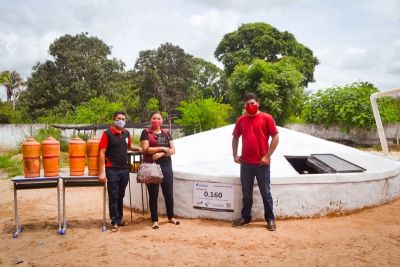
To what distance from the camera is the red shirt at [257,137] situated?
198 inches

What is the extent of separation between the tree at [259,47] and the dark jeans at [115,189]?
84.9 ft

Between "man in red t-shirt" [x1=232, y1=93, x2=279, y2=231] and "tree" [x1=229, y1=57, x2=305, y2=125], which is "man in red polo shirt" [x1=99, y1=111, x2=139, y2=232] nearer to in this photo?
"man in red t-shirt" [x1=232, y1=93, x2=279, y2=231]

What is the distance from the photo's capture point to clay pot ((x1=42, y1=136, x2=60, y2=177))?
497 cm

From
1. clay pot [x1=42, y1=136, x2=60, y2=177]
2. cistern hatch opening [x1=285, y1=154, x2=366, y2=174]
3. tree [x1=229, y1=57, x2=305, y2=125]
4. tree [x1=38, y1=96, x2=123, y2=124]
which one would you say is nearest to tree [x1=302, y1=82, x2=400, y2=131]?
tree [x1=229, y1=57, x2=305, y2=125]

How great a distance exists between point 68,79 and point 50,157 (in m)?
21.4

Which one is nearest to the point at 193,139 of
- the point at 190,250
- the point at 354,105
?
the point at 190,250

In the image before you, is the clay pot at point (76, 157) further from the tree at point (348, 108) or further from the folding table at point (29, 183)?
the tree at point (348, 108)

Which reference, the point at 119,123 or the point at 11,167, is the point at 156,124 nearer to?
the point at 119,123

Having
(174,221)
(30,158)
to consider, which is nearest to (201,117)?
(174,221)

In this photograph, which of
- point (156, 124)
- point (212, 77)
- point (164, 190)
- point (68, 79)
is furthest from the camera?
point (212, 77)

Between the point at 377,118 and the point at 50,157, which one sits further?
the point at 377,118

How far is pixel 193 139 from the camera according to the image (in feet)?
25.8

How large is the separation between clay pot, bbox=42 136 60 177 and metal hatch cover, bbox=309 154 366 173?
406 cm

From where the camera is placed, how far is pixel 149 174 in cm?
495
